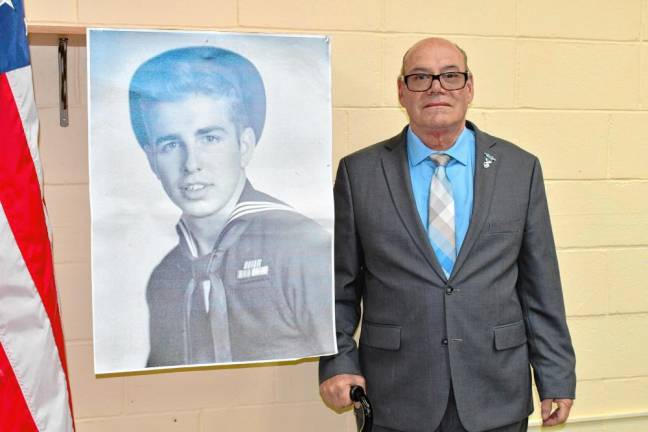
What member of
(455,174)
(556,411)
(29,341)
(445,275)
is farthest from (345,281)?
(29,341)

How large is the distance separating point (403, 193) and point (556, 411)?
623 millimetres

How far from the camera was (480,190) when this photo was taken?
5.76 ft

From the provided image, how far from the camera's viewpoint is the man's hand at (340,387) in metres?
1.73

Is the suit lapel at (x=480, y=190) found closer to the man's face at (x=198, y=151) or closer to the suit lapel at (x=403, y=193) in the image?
the suit lapel at (x=403, y=193)

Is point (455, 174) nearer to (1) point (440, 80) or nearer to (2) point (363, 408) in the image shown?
(1) point (440, 80)

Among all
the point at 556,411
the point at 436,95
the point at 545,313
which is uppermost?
the point at 436,95

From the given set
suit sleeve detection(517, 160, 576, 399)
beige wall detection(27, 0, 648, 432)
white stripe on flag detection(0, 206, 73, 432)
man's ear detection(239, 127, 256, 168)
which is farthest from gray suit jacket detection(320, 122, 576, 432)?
white stripe on flag detection(0, 206, 73, 432)

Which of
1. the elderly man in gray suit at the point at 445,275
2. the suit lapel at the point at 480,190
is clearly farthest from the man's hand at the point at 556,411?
the suit lapel at the point at 480,190

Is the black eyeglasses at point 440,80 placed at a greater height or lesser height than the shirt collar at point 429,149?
greater

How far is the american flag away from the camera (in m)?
1.47

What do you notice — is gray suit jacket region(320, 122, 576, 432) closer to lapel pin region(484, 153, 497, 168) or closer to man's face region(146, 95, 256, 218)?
lapel pin region(484, 153, 497, 168)

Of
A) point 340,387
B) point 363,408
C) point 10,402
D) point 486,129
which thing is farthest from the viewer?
point 486,129

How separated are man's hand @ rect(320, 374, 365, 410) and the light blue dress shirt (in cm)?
35

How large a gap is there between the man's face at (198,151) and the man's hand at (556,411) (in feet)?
2.90
